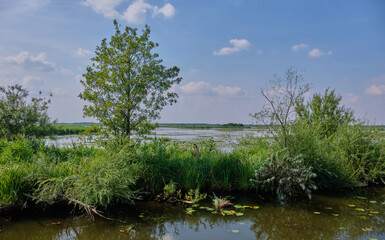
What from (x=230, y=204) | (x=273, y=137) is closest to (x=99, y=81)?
(x=230, y=204)

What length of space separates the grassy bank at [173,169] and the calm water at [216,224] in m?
0.43

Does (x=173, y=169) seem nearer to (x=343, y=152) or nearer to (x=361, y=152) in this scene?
(x=343, y=152)

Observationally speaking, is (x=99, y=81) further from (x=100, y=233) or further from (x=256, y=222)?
(x=256, y=222)

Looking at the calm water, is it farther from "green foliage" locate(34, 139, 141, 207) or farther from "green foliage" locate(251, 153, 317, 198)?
"green foliage" locate(251, 153, 317, 198)

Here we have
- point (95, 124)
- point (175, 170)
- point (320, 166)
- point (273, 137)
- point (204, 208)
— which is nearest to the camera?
point (204, 208)

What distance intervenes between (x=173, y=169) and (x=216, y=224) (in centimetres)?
211

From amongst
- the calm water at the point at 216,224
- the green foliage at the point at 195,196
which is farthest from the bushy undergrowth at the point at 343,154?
the green foliage at the point at 195,196

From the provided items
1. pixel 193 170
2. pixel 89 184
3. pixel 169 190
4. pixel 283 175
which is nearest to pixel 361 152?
pixel 283 175

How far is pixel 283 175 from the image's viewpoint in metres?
6.82

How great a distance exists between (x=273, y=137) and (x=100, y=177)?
555 centimetres

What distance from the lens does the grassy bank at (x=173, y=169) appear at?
17.2 feet

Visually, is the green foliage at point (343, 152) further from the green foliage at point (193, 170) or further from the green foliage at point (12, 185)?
the green foliage at point (12, 185)

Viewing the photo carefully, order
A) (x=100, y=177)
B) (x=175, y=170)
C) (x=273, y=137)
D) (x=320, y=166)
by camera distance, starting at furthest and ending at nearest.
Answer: (x=273, y=137)
(x=320, y=166)
(x=175, y=170)
(x=100, y=177)

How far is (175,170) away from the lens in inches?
268
